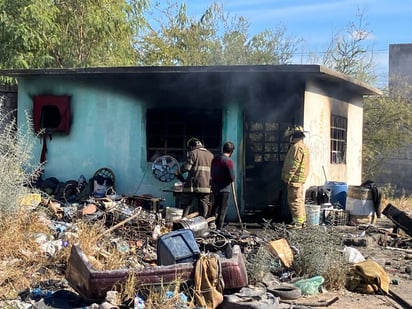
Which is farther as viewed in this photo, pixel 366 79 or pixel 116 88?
pixel 366 79

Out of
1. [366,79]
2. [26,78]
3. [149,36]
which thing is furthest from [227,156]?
[149,36]

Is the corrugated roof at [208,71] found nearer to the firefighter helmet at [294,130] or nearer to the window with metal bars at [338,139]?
the firefighter helmet at [294,130]

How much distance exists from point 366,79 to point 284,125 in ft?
34.1

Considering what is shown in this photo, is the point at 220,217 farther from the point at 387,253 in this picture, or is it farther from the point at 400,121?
the point at 400,121

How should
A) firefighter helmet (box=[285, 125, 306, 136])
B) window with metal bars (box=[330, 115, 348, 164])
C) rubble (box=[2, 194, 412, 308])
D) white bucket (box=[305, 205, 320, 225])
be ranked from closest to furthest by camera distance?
rubble (box=[2, 194, 412, 308]) < firefighter helmet (box=[285, 125, 306, 136]) < white bucket (box=[305, 205, 320, 225]) < window with metal bars (box=[330, 115, 348, 164])

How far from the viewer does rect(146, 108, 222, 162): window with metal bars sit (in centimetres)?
1278

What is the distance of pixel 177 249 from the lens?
275 inches

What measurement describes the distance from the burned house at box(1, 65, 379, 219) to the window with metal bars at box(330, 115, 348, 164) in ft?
1.48

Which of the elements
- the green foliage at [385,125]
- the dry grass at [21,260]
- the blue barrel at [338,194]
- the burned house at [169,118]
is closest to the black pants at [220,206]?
the burned house at [169,118]

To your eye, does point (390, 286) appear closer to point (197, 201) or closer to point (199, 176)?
point (199, 176)

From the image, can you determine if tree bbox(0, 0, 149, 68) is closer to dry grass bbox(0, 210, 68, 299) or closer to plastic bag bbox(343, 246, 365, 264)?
dry grass bbox(0, 210, 68, 299)

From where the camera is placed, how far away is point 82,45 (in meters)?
19.0

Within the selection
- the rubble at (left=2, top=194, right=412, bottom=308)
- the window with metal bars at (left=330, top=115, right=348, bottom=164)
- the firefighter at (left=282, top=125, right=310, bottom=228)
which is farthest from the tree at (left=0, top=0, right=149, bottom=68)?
the firefighter at (left=282, top=125, right=310, bottom=228)

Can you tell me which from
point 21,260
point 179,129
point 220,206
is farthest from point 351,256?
point 179,129
